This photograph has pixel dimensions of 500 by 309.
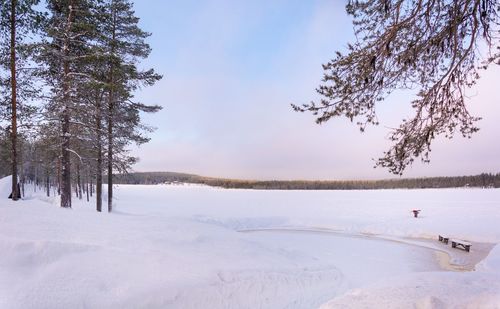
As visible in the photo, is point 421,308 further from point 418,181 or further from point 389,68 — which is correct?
point 418,181

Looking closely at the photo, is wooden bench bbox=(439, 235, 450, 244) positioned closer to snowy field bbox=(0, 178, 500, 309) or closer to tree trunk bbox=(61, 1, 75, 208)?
snowy field bbox=(0, 178, 500, 309)

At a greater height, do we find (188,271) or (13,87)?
(13,87)

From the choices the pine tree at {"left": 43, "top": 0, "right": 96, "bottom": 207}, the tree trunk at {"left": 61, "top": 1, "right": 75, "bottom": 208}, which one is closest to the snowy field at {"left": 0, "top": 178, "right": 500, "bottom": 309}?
the tree trunk at {"left": 61, "top": 1, "right": 75, "bottom": 208}

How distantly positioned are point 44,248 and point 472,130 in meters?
8.79

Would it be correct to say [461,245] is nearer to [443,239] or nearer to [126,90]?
A: [443,239]

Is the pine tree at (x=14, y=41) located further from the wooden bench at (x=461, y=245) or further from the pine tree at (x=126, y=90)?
the wooden bench at (x=461, y=245)

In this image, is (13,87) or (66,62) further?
(66,62)

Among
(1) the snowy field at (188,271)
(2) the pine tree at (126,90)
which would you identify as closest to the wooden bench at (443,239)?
(1) the snowy field at (188,271)

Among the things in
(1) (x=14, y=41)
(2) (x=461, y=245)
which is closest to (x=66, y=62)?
(1) (x=14, y=41)

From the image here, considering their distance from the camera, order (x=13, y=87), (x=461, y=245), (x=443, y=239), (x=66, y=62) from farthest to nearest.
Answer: (x=443, y=239)
(x=461, y=245)
(x=66, y=62)
(x=13, y=87)

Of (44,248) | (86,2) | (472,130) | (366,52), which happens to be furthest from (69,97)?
(472,130)

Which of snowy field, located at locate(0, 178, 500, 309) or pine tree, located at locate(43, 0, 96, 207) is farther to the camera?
pine tree, located at locate(43, 0, 96, 207)

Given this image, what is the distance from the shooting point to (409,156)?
5766 mm

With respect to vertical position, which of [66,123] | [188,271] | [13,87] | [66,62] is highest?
[66,62]
